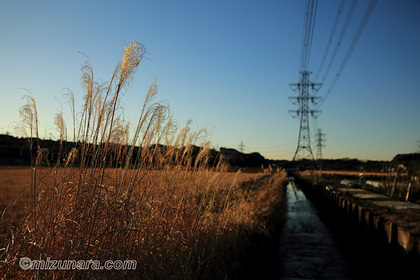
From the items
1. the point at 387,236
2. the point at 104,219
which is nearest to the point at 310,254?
the point at 387,236

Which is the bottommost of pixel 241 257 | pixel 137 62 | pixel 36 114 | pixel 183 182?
pixel 241 257

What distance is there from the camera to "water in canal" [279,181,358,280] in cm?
556

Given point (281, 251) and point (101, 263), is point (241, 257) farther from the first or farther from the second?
point (281, 251)

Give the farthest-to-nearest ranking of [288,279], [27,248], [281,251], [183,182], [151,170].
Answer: [281,251]
[288,279]
[183,182]
[151,170]
[27,248]

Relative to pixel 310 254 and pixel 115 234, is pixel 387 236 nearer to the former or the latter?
pixel 310 254

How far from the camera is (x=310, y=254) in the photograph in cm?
681

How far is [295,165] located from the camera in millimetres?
56406

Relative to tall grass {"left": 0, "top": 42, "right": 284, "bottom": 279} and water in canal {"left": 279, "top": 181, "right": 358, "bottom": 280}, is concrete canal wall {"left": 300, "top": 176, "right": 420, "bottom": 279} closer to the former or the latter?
water in canal {"left": 279, "top": 181, "right": 358, "bottom": 280}

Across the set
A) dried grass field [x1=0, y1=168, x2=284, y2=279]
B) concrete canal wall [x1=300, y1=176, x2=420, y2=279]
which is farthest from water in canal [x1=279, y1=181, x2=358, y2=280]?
dried grass field [x1=0, y1=168, x2=284, y2=279]

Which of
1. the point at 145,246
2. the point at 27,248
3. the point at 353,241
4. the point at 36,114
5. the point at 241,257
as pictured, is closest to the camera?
the point at 27,248

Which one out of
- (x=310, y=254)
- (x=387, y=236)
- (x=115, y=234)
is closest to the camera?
(x=115, y=234)

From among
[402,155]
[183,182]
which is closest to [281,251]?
[183,182]

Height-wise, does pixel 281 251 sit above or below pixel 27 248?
below

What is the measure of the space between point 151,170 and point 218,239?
1.37m
